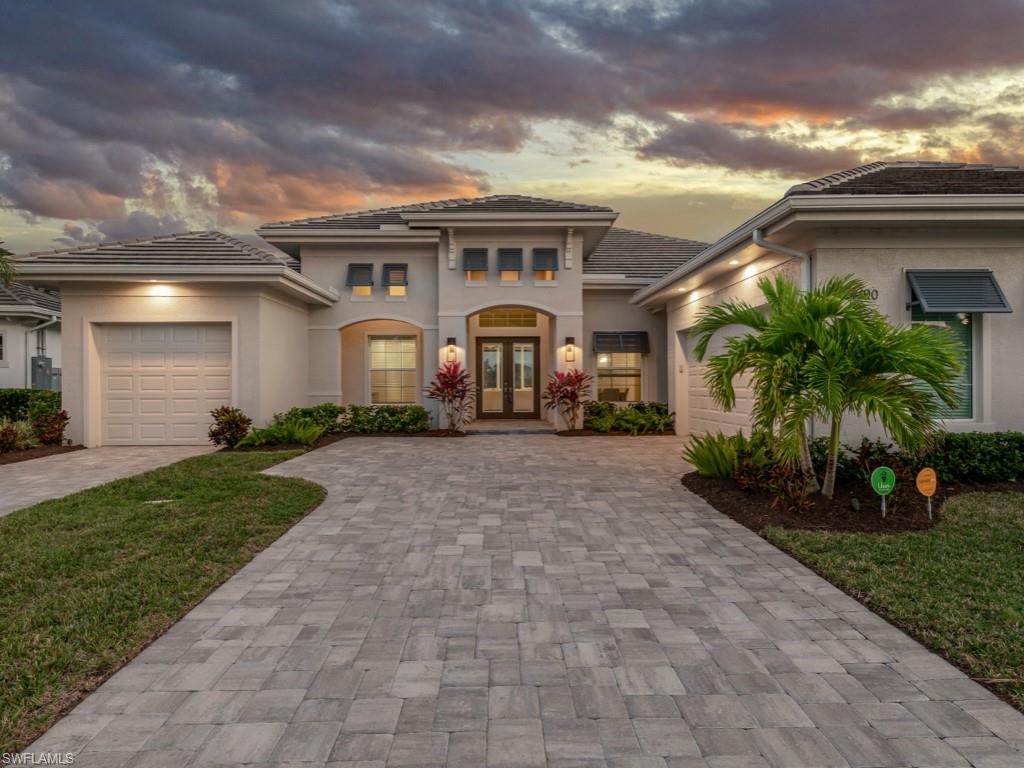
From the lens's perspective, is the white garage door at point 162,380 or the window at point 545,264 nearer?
the white garage door at point 162,380

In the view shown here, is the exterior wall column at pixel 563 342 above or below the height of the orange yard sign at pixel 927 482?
above

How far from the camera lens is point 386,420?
1363 centimetres

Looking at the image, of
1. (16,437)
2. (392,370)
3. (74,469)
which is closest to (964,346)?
(392,370)

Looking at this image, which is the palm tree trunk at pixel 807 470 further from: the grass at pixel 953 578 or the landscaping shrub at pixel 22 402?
the landscaping shrub at pixel 22 402

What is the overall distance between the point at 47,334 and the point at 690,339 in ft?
71.6

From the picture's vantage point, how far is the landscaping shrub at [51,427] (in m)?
11.0

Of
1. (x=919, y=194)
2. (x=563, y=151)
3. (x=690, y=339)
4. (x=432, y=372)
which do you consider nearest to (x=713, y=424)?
(x=690, y=339)

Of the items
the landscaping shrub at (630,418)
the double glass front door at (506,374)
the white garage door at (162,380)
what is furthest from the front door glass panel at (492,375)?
the white garage door at (162,380)

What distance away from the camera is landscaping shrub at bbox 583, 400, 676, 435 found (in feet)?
45.3

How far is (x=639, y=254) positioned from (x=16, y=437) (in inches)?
618

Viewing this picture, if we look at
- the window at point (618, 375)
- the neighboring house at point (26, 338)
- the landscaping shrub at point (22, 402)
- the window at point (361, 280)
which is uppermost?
the window at point (361, 280)

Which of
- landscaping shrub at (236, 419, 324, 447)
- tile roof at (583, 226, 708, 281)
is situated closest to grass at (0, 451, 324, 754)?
landscaping shrub at (236, 419, 324, 447)

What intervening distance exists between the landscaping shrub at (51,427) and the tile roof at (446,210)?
6.24 m

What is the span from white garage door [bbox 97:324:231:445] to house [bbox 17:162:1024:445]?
0.10ft
